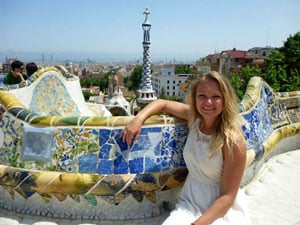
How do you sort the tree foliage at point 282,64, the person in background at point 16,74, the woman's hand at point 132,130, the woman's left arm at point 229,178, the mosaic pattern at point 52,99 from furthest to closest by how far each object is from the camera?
1. the tree foliage at point 282,64
2. the person in background at point 16,74
3. the mosaic pattern at point 52,99
4. the woman's hand at point 132,130
5. the woman's left arm at point 229,178

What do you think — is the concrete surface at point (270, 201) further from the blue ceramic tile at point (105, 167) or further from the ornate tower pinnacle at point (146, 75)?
the ornate tower pinnacle at point (146, 75)

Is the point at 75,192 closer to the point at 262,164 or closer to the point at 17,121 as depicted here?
the point at 17,121

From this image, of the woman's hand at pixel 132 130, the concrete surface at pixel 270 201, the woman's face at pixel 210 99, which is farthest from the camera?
the concrete surface at pixel 270 201

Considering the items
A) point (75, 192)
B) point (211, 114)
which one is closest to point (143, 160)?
point (75, 192)

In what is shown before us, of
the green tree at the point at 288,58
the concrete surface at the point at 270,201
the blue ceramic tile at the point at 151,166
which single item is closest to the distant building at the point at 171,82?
the green tree at the point at 288,58

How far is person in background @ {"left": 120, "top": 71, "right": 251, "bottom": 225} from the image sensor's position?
2.26 m

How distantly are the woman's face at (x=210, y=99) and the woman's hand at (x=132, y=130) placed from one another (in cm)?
65

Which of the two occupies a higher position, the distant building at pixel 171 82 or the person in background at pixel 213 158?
the person in background at pixel 213 158

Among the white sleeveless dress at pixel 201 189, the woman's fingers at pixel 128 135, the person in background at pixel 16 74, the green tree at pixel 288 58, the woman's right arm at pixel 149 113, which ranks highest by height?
the green tree at pixel 288 58

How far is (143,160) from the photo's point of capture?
114 inches

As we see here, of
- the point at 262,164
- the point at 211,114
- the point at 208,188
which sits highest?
the point at 211,114

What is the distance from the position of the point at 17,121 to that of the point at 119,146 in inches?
40.9

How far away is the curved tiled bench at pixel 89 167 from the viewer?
9.27 ft

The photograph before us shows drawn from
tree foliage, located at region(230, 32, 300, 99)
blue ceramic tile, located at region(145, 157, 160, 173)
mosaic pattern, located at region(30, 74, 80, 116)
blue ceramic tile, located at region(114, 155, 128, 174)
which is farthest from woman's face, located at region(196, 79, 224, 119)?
tree foliage, located at region(230, 32, 300, 99)
